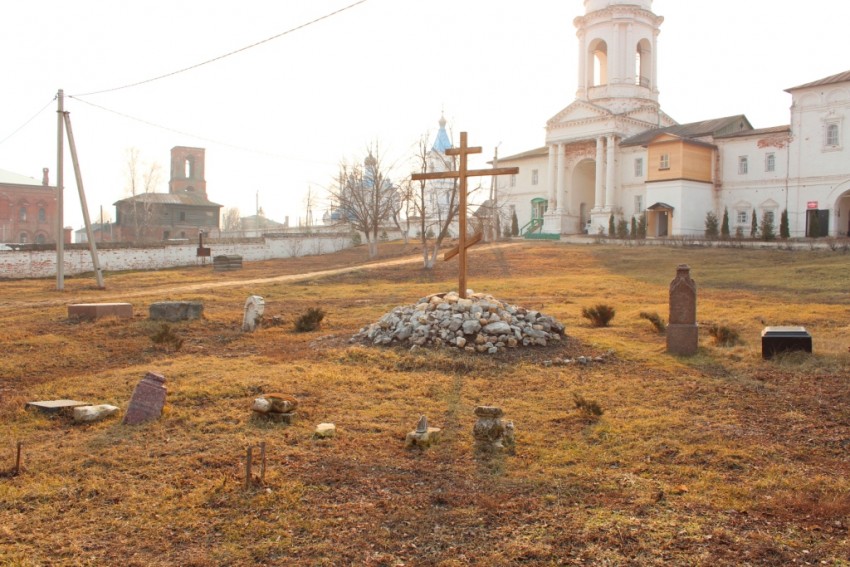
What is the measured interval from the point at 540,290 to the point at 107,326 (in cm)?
1283

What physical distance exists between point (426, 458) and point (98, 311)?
1038 cm

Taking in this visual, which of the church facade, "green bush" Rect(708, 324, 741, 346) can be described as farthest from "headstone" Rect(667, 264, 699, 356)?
the church facade

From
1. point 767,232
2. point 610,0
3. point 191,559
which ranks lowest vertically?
point 191,559

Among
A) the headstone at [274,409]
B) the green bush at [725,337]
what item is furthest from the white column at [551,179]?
the headstone at [274,409]

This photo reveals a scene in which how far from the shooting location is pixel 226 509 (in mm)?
4840

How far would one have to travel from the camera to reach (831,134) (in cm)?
3728

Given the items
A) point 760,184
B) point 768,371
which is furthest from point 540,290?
point 760,184

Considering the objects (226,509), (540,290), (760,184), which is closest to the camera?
(226,509)

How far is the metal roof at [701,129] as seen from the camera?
4363 centimetres

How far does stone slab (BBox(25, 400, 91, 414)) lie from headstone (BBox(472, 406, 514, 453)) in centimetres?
417

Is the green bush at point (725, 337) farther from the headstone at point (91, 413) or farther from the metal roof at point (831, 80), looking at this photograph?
the metal roof at point (831, 80)

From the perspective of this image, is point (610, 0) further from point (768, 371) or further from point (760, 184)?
point (768, 371)

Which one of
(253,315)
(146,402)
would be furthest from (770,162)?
(146,402)

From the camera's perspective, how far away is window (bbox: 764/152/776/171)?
39969mm
